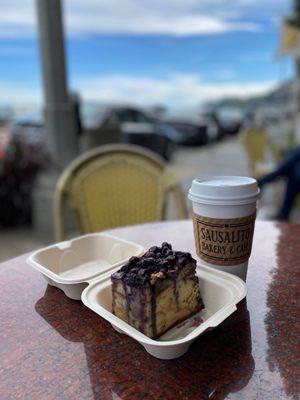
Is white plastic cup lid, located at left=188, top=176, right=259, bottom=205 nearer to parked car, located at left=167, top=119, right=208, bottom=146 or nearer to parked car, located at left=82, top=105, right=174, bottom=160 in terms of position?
parked car, located at left=82, top=105, right=174, bottom=160

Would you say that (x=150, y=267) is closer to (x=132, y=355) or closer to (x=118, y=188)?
(x=132, y=355)

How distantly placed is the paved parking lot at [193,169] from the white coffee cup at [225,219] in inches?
55.7

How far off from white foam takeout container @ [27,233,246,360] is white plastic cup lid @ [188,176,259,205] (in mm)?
168

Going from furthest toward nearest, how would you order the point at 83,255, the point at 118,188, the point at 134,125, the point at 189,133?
the point at 189,133 < the point at 134,125 < the point at 118,188 < the point at 83,255

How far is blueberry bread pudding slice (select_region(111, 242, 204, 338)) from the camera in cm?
70

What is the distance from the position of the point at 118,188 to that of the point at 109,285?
3.93 feet

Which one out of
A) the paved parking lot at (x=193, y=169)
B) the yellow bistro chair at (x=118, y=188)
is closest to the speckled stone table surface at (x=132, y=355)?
the yellow bistro chair at (x=118, y=188)

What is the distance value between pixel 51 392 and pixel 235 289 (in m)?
0.41

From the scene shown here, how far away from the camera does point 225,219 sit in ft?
2.68

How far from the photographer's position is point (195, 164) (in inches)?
362

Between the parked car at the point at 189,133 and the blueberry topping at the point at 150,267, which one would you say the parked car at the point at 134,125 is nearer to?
the parked car at the point at 189,133

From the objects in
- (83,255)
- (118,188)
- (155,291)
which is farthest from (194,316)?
(118,188)

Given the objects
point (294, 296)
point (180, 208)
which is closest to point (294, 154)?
point (180, 208)

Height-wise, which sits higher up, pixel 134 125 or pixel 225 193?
pixel 225 193
